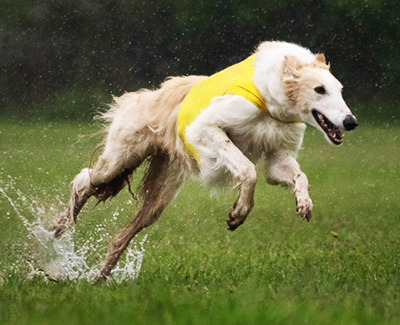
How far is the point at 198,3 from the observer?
19531mm

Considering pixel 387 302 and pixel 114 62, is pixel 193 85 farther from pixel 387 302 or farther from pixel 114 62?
pixel 114 62

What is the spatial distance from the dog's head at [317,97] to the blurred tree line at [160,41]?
1329 centimetres

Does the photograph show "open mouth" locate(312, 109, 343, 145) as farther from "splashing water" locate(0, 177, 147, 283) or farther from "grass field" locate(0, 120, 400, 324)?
"splashing water" locate(0, 177, 147, 283)

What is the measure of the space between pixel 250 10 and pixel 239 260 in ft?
44.7

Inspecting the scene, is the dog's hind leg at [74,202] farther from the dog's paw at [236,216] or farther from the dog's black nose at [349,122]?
the dog's black nose at [349,122]

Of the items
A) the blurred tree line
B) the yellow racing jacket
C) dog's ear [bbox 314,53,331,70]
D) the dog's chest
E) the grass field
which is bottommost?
the blurred tree line

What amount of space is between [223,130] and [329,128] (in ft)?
2.42

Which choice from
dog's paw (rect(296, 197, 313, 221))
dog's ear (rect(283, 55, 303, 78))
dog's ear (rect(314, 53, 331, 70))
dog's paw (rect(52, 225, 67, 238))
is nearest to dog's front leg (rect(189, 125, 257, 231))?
dog's paw (rect(296, 197, 313, 221))

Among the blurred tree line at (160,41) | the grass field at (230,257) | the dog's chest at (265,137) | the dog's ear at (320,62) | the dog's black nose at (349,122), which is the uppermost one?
the dog's ear at (320,62)

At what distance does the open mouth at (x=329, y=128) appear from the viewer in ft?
16.7

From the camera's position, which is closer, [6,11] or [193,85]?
[193,85]

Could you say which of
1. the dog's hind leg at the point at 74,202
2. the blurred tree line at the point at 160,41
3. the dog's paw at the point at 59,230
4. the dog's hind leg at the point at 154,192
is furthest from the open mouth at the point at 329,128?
the blurred tree line at the point at 160,41

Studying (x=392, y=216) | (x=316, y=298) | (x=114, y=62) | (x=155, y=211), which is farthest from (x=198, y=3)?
(x=316, y=298)

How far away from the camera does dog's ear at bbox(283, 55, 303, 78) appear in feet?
17.3
